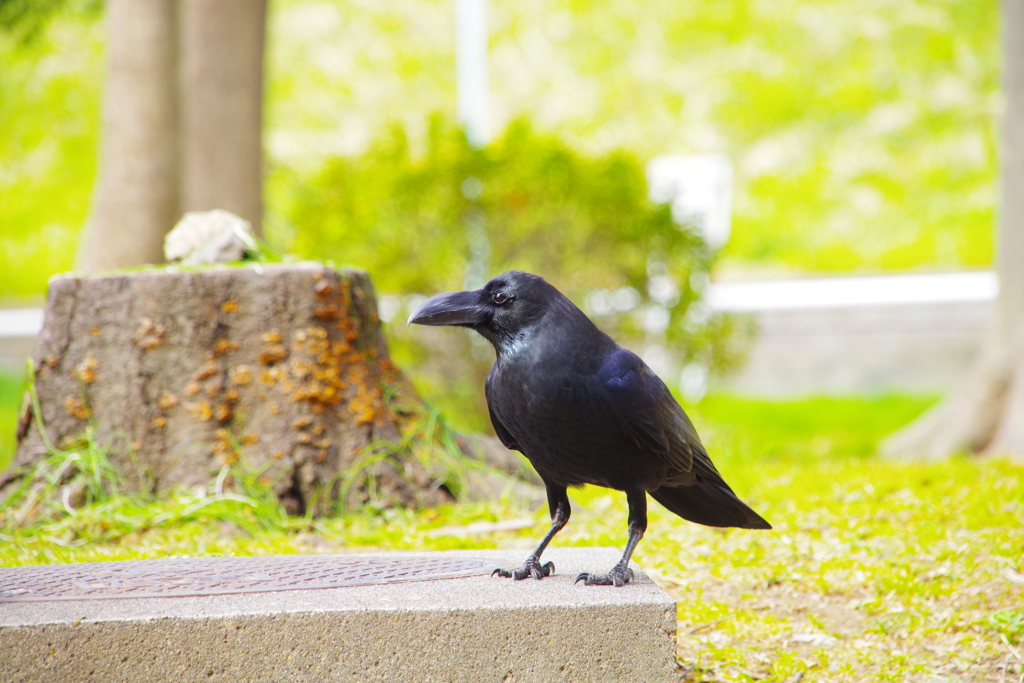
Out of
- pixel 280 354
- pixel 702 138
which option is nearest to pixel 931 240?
pixel 702 138

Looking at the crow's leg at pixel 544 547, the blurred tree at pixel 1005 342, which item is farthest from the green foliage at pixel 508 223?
the crow's leg at pixel 544 547

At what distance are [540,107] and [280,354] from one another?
16.3m

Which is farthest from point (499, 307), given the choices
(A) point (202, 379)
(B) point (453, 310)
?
(A) point (202, 379)

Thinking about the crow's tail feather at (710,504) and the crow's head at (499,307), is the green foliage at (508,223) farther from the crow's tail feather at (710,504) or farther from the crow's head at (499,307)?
the crow's head at (499,307)

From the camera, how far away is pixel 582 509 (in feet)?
15.0

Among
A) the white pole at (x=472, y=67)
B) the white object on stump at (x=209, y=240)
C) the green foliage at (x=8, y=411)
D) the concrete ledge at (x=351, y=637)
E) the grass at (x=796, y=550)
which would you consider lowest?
the green foliage at (x=8, y=411)

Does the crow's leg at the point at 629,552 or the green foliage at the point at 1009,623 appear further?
the green foliage at the point at 1009,623

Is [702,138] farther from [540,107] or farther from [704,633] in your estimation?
[704,633]

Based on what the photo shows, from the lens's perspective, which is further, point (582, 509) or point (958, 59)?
point (958, 59)

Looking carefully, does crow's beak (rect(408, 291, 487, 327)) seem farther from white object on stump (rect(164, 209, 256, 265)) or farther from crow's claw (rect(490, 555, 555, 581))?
white object on stump (rect(164, 209, 256, 265))

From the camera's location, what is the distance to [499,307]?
8.09ft

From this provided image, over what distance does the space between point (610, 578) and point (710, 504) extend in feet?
1.55

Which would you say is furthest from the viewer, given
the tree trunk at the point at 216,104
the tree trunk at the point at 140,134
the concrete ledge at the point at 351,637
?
the tree trunk at the point at 216,104

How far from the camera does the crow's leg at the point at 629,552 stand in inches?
98.8
